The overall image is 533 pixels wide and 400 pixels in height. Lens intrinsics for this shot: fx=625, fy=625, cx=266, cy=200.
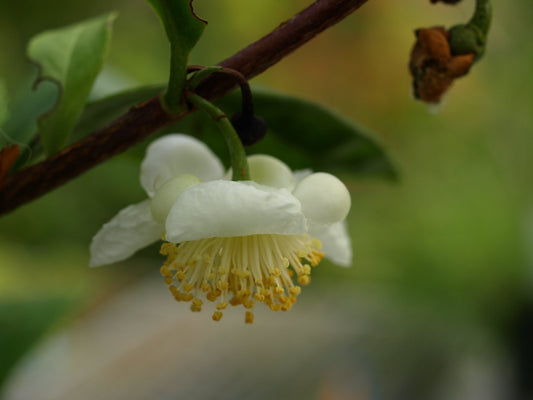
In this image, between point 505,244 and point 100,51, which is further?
point 505,244

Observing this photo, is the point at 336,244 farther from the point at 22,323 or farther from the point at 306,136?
the point at 22,323

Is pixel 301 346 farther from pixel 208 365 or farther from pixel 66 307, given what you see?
pixel 66 307

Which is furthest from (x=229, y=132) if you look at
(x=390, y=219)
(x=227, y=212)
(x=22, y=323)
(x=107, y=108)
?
(x=390, y=219)

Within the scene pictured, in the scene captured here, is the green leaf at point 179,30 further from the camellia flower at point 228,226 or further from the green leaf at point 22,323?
the green leaf at point 22,323

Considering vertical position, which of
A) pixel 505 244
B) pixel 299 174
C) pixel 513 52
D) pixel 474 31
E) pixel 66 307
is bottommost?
pixel 505 244

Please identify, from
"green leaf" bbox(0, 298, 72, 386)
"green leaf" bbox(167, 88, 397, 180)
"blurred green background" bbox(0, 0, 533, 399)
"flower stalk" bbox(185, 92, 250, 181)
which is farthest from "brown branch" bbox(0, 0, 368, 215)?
"blurred green background" bbox(0, 0, 533, 399)

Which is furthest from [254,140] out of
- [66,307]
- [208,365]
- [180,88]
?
[208,365]

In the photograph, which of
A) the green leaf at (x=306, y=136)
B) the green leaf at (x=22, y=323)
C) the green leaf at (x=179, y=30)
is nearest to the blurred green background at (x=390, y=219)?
the green leaf at (x=22, y=323)
